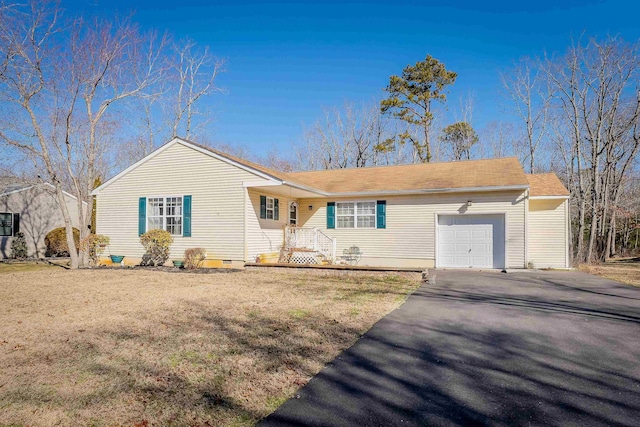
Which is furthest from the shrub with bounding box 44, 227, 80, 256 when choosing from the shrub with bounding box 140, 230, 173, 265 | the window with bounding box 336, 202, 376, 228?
the window with bounding box 336, 202, 376, 228

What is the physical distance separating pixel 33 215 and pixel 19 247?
83.7 inches

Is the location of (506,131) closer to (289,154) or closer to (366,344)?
(289,154)

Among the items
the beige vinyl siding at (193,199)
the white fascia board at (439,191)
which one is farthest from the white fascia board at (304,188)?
the beige vinyl siding at (193,199)

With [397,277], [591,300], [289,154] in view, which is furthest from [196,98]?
[591,300]

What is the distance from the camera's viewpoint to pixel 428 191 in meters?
14.2

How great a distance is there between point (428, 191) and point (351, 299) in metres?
7.40

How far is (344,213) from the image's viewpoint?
1570cm

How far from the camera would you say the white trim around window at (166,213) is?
14.5 metres

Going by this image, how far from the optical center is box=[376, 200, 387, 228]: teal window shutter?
15.0 meters

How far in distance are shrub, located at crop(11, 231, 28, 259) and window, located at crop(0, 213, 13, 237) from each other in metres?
0.39

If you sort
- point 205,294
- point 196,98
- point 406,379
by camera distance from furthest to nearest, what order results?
point 196,98 < point 205,294 < point 406,379

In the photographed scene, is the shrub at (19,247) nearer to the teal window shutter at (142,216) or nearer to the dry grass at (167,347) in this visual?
the teal window shutter at (142,216)

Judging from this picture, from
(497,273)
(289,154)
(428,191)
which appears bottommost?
(497,273)

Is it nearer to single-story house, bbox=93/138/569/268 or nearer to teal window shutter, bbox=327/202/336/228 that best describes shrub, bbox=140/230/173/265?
single-story house, bbox=93/138/569/268
